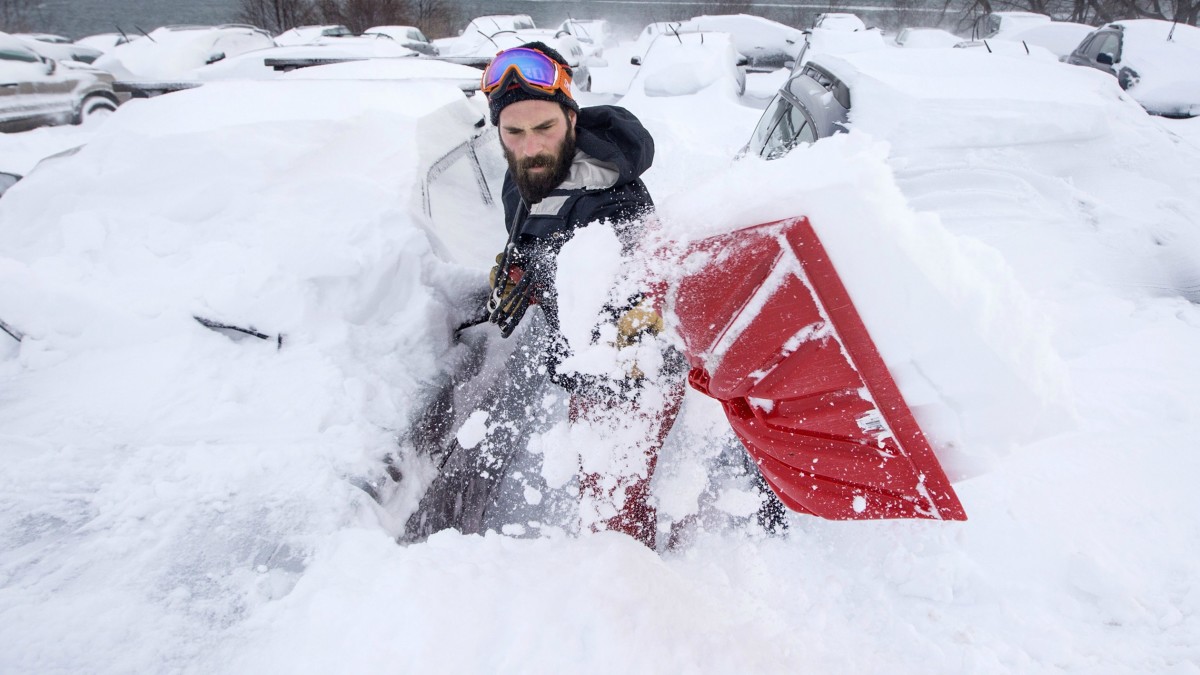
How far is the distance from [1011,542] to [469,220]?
263 cm

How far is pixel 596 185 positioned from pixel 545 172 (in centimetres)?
23

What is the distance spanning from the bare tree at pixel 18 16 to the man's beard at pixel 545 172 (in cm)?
2671

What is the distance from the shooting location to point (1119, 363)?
89.7 inches

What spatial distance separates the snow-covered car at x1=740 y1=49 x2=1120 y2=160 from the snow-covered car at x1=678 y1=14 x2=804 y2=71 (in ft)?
30.6

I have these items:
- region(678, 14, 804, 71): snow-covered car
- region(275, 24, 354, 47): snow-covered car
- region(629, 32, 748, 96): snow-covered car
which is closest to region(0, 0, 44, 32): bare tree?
region(275, 24, 354, 47): snow-covered car

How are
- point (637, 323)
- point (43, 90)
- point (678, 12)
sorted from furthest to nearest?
point (678, 12)
point (43, 90)
point (637, 323)

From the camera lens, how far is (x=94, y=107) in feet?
25.6

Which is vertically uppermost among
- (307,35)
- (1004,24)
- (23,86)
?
(1004,24)

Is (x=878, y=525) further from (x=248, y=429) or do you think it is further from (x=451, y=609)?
(x=248, y=429)

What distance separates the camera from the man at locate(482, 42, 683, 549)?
5.89 ft

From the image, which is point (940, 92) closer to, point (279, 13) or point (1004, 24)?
point (1004, 24)

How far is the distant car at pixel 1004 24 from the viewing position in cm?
1336

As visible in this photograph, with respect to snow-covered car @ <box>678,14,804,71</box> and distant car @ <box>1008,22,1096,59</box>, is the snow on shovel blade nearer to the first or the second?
snow-covered car @ <box>678,14,804,71</box>

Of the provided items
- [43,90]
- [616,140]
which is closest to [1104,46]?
[616,140]
